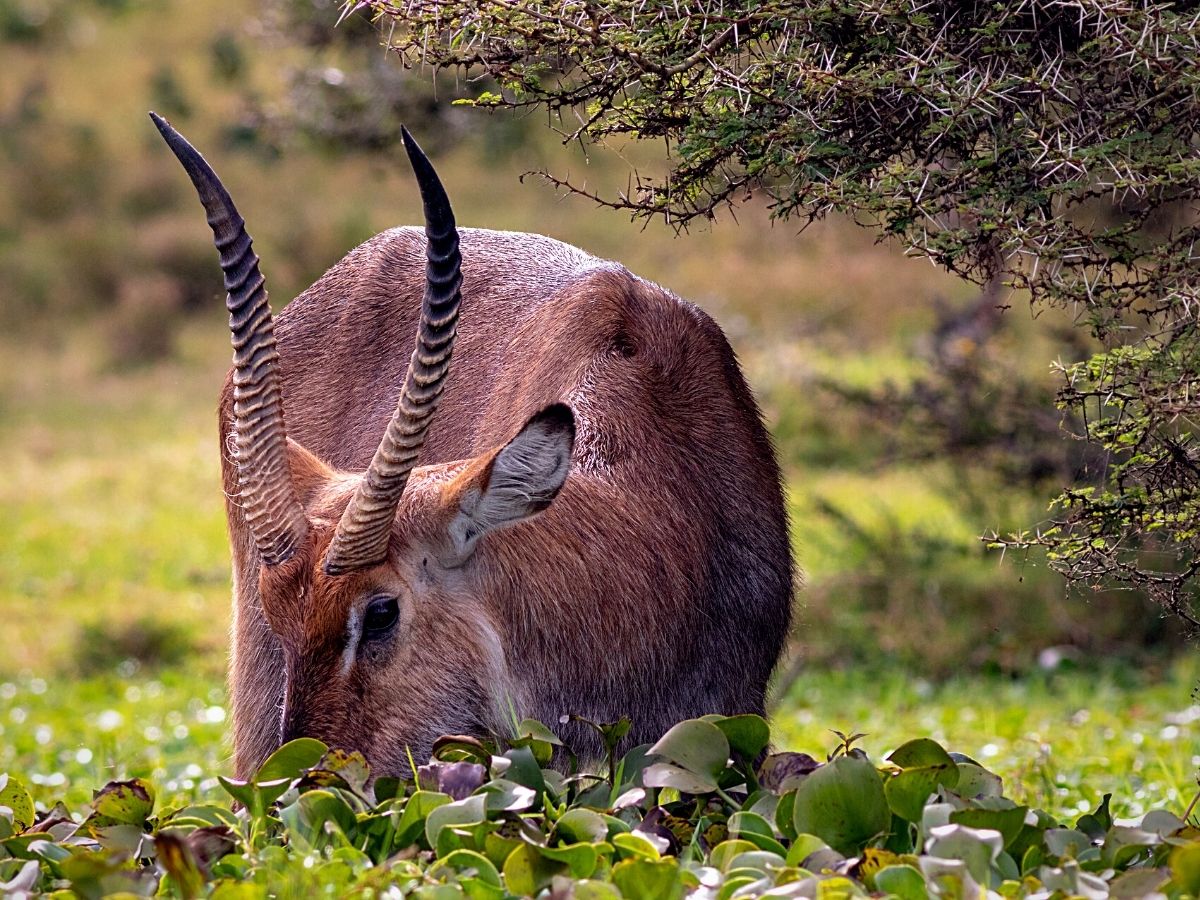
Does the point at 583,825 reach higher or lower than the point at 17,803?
lower

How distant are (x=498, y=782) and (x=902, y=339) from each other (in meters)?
12.5

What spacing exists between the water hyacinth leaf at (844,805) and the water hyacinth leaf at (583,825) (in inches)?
13.9

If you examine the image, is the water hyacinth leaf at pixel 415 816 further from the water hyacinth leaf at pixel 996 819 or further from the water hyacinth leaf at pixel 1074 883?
the water hyacinth leaf at pixel 1074 883

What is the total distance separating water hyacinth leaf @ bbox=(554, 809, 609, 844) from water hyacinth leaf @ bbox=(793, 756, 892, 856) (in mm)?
354

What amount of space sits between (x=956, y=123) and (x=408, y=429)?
4.21 feet

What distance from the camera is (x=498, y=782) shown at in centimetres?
291

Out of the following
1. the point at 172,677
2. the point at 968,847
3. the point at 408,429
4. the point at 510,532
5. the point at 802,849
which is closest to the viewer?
the point at 968,847

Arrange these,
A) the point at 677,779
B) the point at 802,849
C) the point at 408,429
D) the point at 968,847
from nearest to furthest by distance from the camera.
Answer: the point at 968,847 < the point at 802,849 < the point at 677,779 < the point at 408,429

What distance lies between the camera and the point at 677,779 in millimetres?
3016

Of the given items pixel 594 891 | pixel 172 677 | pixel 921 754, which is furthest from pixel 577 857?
pixel 172 677

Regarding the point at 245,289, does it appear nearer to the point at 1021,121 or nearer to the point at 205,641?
the point at 1021,121

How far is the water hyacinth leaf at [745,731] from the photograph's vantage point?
3172 mm

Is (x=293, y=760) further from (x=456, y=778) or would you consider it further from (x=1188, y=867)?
(x=1188, y=867)

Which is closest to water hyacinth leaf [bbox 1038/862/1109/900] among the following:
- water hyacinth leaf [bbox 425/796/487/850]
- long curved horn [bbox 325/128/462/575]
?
water hyacinth leaf [bbox 425/796/487/850]
